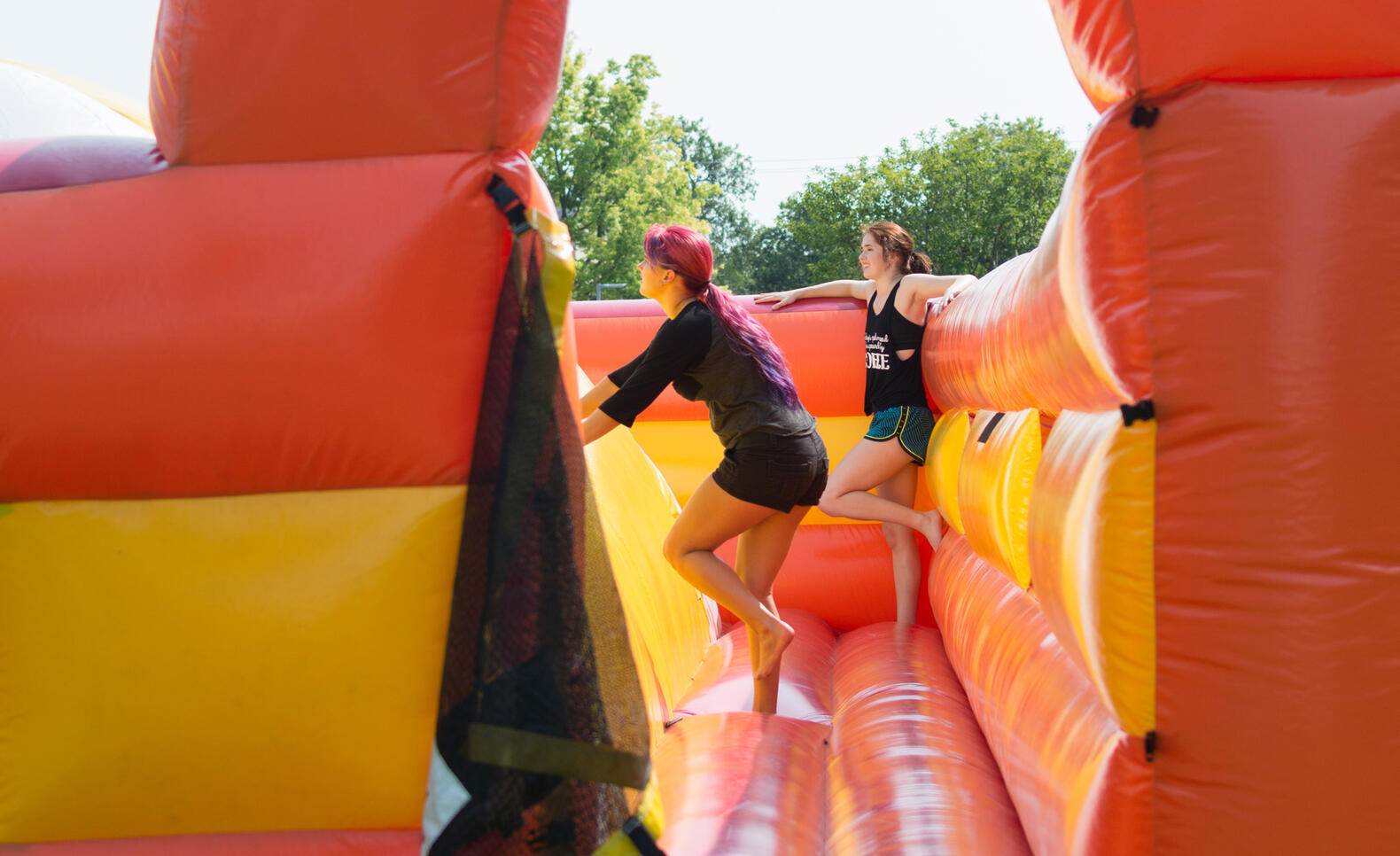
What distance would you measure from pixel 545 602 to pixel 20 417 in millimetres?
810

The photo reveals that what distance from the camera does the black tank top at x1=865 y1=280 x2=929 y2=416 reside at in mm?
3801

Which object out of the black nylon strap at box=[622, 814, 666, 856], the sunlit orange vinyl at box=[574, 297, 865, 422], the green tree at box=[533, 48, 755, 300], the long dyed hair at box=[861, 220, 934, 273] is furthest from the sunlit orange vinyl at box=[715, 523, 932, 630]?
the green tree at box=[533, 48, 755, 300]

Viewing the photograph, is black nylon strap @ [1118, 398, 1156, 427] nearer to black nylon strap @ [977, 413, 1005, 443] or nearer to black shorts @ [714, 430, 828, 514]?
black nylon strap @ [977, 413, 1005, 443]

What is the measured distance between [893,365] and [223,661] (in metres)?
2.81

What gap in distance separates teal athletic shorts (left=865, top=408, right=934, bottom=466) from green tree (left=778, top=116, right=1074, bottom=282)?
21844 mm

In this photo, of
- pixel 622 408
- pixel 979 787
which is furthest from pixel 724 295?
pixel 979 787

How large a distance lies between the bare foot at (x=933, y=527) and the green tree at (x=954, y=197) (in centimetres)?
2194

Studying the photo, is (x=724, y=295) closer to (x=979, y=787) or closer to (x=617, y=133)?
(x=979, y=787)

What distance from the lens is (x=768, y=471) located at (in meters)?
2.87

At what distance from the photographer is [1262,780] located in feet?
4.35

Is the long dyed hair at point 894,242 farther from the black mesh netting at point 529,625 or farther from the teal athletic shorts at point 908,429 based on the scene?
the black mesh netting at point 529,625

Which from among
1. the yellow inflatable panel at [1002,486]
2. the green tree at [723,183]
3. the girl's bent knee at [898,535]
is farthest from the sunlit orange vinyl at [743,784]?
the green tree at [723,183]

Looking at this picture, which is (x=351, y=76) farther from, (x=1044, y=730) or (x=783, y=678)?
(x=783, y=678)

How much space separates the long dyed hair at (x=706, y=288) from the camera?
2834 mm
